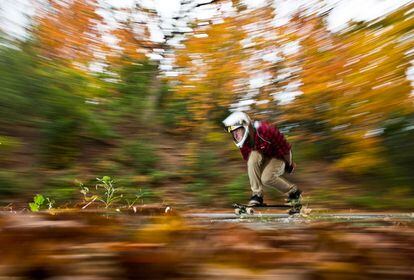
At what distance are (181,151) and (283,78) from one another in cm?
298

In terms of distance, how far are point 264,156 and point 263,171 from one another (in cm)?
18

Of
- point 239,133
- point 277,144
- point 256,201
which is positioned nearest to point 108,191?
point 239,133

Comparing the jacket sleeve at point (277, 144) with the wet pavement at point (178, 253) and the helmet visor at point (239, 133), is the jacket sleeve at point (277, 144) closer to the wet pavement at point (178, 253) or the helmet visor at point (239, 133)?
the helmet visor at point (239, 133)

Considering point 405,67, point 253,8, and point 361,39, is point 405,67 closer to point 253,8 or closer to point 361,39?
point 361,39

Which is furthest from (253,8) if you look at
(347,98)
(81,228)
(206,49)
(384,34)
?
(81,228)

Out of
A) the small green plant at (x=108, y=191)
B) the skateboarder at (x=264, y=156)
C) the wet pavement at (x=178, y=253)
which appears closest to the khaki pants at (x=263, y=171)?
the skateboarder at (x=264, y=156)

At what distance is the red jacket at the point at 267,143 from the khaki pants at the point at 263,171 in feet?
0.22

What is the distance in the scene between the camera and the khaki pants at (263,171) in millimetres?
5160

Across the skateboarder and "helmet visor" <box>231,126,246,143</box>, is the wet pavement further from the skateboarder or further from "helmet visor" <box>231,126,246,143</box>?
the skateboarder

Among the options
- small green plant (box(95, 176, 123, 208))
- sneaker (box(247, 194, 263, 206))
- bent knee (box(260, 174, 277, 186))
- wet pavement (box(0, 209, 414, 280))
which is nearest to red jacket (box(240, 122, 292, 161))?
bent knee (box(260, 174, 277, 186))

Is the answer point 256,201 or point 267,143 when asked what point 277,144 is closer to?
point 267,143

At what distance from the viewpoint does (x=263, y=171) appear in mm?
5215

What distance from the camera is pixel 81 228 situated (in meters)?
0.80

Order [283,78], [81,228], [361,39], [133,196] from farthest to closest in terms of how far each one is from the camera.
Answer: [283,78]
[133,196]
[361,39]
[81,228]
